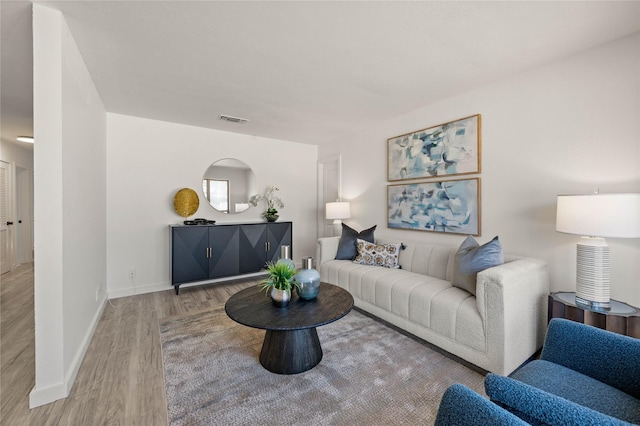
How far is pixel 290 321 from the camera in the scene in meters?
1.72

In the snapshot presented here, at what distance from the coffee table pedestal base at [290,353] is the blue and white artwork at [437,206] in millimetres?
1992

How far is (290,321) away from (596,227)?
2.04m

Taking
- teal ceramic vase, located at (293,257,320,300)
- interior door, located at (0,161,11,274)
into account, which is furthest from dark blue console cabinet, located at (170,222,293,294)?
interior door, located at (0,161,11,274)

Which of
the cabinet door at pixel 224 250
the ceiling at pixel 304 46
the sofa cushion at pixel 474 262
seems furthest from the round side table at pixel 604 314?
the cabinet door at pixel 224 250

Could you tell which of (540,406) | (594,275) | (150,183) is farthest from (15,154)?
(594,275)

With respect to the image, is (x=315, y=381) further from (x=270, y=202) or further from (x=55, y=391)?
(x=270, y=202)

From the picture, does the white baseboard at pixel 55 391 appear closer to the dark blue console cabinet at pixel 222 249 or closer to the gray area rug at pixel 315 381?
the gray area rug at pixel 315 381

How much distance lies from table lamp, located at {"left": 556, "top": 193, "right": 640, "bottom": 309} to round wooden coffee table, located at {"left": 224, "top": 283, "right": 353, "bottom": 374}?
5.28 feet

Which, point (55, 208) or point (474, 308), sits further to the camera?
point (474, 308)

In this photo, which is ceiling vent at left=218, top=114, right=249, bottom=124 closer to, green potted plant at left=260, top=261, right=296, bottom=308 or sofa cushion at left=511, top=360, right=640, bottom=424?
green potted plant at left=260, top=261, right=296, bottom=308

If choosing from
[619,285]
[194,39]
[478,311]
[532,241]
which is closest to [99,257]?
[194,39]

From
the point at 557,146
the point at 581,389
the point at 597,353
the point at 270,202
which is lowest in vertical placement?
the point at 581,389

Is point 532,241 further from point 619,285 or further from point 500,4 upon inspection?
point 500,4

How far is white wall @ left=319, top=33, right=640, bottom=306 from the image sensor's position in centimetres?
195
